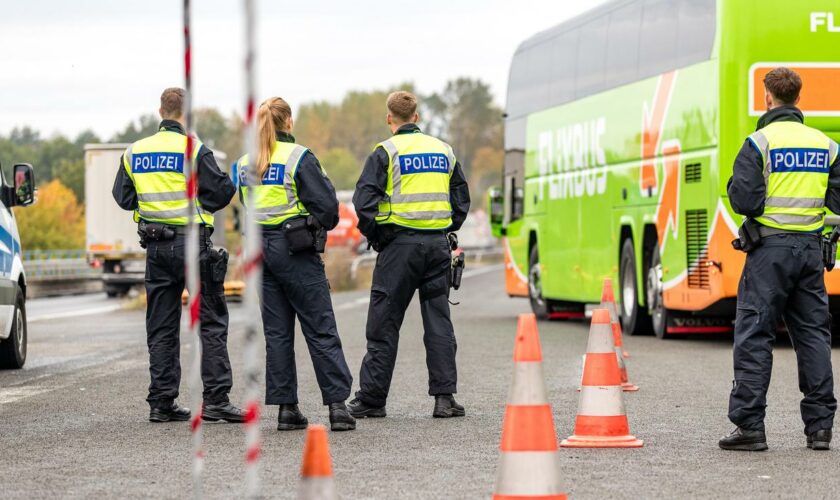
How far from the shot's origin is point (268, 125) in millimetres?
10203

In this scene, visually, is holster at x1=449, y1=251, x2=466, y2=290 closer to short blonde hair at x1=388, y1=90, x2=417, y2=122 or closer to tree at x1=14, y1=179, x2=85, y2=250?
short blonde hair at x1=388, y1=90, x2=417, y2=122

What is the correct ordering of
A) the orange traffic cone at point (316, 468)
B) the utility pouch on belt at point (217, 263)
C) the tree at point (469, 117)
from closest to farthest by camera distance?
the orange traffic cone at point (316, 468) → the utility pouch on belt at point (217, 263) → the tree at point (469, 117)

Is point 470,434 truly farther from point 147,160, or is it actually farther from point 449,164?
point 147,160

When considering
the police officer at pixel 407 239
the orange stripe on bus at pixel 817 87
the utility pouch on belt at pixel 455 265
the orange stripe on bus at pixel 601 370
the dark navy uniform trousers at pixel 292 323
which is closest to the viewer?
the orange stripe on bus at pixel 601 370

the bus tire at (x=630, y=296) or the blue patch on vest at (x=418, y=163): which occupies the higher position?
the blue patch on vest at (x=418, y=163)

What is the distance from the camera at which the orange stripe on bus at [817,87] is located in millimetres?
17453

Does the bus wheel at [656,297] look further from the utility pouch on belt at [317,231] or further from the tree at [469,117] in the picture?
the tree at [469,117]

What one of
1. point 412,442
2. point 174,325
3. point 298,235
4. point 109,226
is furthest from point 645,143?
point 109,226

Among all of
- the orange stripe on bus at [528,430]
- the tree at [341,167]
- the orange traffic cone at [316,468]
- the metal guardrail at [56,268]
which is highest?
the tree at [341,167]

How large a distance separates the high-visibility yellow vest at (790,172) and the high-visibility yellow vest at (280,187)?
262cm

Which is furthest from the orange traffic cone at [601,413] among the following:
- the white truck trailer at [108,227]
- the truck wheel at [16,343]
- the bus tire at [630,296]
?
the white truck trailer at [108,227]

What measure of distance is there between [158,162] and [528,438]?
434cm

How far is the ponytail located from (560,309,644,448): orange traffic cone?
7.05ft

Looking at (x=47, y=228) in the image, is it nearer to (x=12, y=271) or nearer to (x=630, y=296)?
(x=630, y=296)
